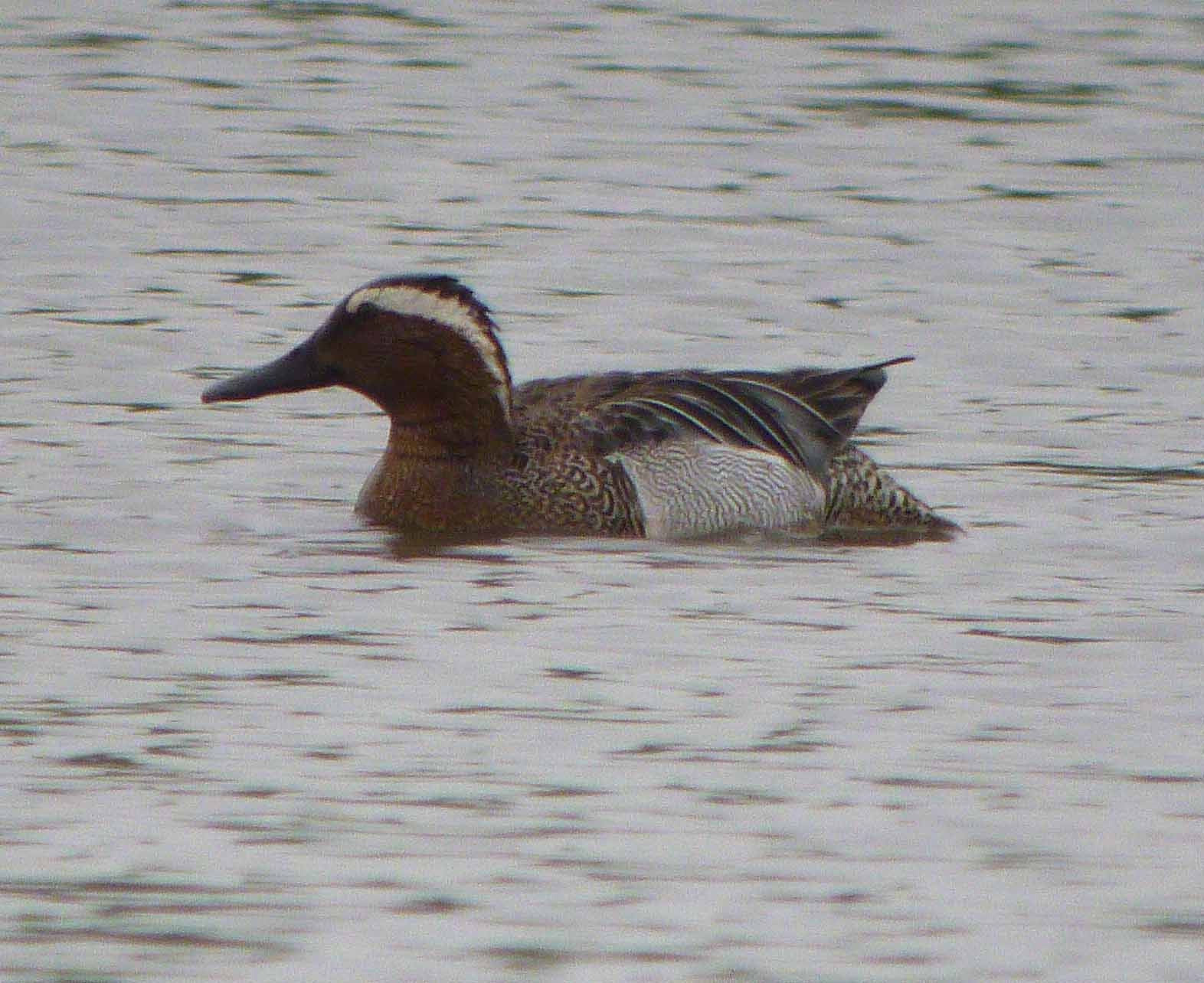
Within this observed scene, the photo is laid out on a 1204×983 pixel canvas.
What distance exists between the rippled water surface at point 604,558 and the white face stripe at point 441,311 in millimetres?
745

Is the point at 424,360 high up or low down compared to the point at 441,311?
down

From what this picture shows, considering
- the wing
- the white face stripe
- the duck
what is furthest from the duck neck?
the wing

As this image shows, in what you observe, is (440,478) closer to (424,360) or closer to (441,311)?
(424,360)

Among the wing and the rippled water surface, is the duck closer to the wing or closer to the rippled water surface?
the wing

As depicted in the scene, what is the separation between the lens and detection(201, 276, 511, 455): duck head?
1195 centimetres

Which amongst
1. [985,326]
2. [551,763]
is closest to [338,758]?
[551,763]

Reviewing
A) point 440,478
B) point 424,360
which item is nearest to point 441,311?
point 424,360

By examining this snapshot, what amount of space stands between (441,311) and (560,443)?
0.67m

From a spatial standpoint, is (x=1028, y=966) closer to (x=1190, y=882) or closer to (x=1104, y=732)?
(x=1190, y=882)

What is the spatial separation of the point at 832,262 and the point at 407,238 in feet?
7.67

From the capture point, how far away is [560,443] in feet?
39.0

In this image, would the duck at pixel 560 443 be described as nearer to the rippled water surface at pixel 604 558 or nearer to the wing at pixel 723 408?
the wing at pixel 723 408

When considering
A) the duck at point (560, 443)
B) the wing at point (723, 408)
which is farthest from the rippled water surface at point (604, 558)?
the wing at point (723, 408)

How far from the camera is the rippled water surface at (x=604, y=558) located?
22.9 ft
